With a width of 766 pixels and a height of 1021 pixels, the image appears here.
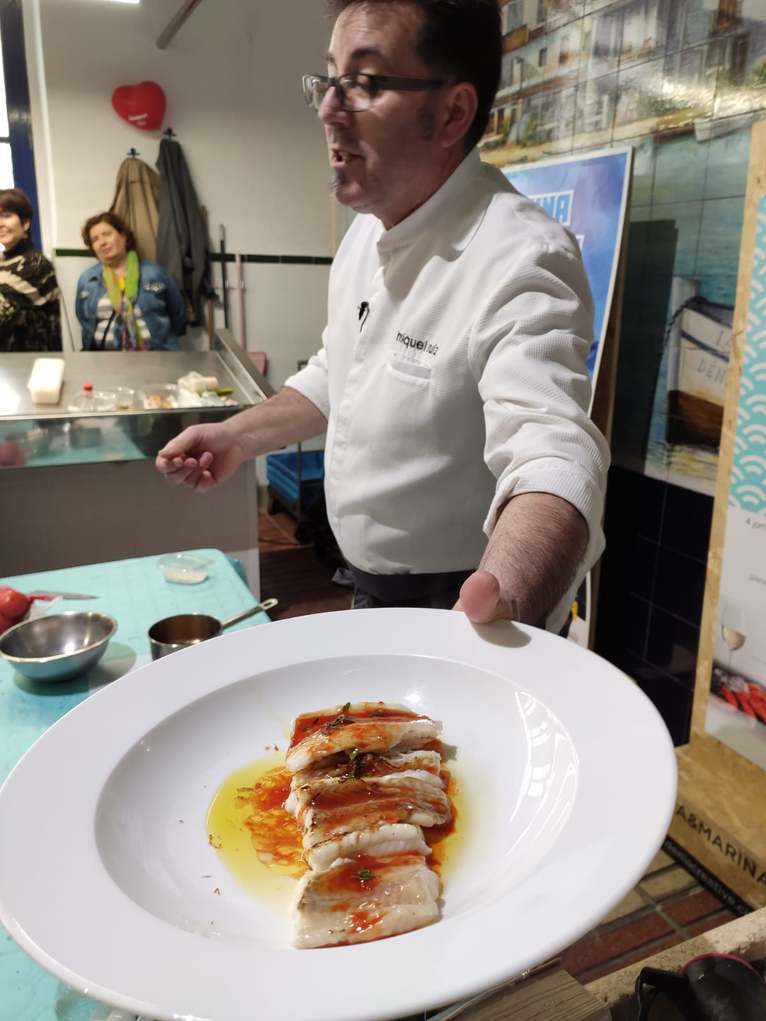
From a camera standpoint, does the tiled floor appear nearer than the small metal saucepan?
No

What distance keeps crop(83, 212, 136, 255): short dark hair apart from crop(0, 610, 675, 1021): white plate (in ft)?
15.2

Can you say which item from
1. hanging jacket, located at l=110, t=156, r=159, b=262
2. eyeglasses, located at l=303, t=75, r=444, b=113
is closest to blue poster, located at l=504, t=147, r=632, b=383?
eyeglasses, located at l=303, t=75, r=444, b=113

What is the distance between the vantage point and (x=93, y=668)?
1.37 meters

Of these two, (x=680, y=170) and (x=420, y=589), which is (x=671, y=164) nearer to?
(x=680, y=170)

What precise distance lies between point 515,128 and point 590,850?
10.7 ft

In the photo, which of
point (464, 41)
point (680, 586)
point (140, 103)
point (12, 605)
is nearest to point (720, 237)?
point (680, 586)

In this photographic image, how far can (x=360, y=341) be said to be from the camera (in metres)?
1.61

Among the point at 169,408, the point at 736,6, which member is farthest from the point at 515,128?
the point at 169,408

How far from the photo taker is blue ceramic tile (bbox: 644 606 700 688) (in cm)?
253

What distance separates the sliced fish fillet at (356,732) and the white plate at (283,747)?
0.04 meters

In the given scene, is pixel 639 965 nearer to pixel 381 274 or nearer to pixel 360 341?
pixel 360 341

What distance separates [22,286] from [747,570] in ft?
14.4

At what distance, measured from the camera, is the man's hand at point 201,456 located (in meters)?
1.55

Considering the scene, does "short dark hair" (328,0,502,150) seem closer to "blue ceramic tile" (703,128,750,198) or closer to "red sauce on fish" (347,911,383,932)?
"blue ceramic tile" (703,128,750,198)
